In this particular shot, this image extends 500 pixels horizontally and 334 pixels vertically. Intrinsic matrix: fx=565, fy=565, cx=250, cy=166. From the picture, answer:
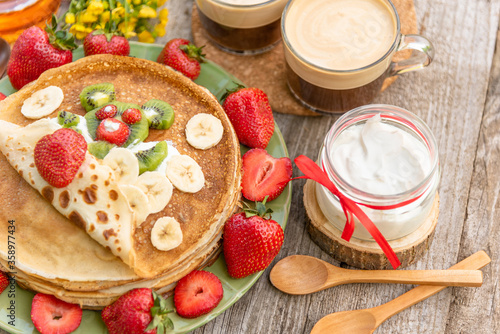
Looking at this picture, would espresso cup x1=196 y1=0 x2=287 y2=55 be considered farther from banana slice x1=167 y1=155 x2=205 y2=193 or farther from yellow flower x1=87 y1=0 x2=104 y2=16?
banana slice x1=167 y1=155 x2=205 y2=193

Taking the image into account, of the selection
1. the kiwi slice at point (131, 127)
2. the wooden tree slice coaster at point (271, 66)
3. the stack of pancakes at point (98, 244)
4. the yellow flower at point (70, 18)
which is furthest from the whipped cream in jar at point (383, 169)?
the yellow flower at point (70, 18)

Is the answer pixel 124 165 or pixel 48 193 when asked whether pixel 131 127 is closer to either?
pixel 124 165

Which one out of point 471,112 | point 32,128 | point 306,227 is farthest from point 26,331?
point 471,112

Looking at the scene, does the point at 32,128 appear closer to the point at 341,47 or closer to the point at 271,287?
the point at 271,287

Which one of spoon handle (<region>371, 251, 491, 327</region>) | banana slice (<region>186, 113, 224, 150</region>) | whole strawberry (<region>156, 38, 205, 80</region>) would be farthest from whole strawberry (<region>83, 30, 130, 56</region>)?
spoon handle (<region>371, 251, 491, 327</region>)

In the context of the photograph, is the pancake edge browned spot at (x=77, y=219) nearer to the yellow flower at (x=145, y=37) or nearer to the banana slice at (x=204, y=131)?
the banana slice at (x=204, y=131)

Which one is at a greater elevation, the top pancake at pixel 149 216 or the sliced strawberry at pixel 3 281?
the top pancake at pixel 149 216

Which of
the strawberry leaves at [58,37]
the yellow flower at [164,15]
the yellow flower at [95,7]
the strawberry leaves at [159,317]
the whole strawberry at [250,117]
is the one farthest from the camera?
the yellow flower at [164,15]
